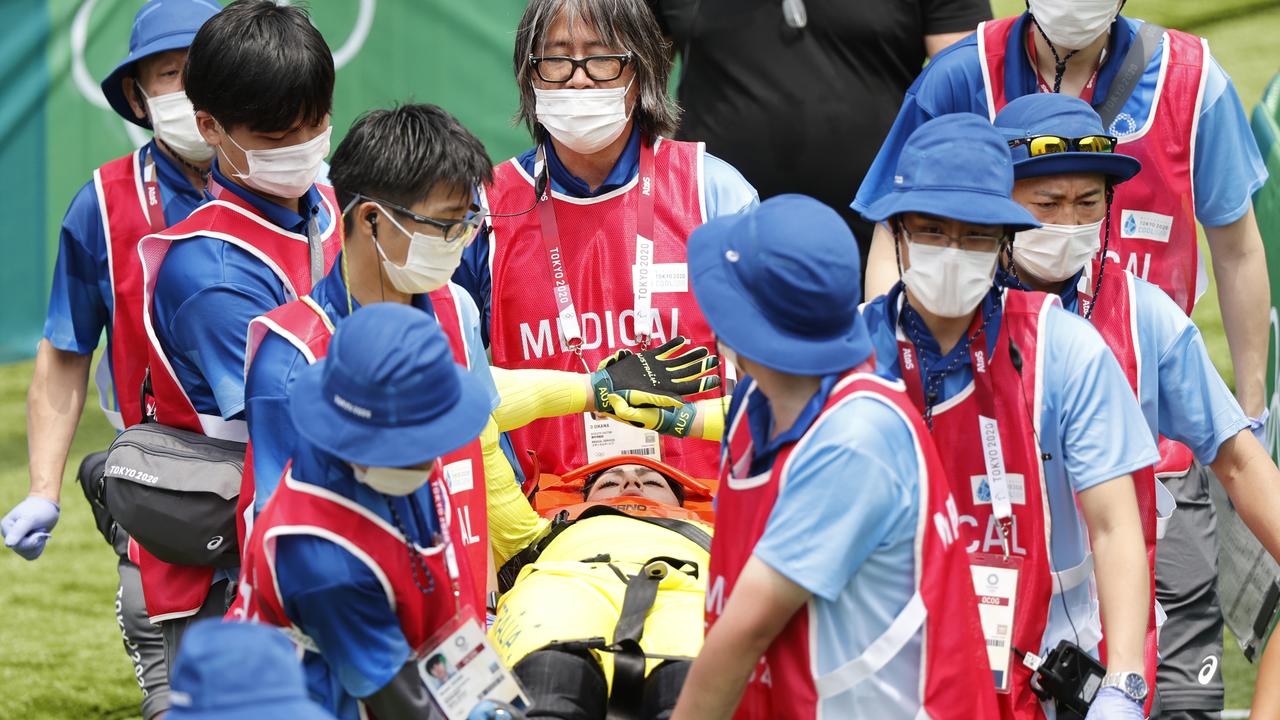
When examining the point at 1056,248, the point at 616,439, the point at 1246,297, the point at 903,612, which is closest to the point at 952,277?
the point at 1056,248

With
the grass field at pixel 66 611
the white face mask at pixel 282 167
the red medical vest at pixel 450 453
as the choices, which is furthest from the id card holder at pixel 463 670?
the grass field at pixel 66 611

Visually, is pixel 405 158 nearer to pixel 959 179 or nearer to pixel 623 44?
pixel 959 179

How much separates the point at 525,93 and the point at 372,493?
6.57ft

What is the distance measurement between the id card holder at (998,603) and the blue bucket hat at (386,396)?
117cm

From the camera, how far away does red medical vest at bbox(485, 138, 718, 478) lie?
4562 mm

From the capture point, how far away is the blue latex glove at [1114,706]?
3154 mm

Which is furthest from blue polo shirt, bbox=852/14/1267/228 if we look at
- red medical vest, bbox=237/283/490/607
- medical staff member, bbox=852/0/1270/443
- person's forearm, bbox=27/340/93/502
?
person's forearm, bbox=27/340/93/502

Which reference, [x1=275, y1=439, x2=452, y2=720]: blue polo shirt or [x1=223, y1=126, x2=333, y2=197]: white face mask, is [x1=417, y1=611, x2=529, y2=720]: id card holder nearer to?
[x1=275, y1=439, x2=452, y2=720]: blue polo shirt

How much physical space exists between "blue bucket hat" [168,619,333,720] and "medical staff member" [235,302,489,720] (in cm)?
62

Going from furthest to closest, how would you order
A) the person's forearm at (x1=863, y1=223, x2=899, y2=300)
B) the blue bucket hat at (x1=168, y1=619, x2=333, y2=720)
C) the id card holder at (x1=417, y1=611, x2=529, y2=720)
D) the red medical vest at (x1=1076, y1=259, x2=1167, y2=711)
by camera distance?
1. the person's forearm at (x1=863, y1=223, x2=899, y2=300)
2. the red medical vest at (x1=1076, y1=259, x2=1167, y2=711)
3. the id card holder at (x1=417, y1=611, x2=529, y2=720)
4. the blue bucket hat at (x1=168, y1=619, x2=333, y2=720)

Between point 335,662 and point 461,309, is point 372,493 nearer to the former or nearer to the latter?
point 335,662

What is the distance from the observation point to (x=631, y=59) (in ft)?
14.8

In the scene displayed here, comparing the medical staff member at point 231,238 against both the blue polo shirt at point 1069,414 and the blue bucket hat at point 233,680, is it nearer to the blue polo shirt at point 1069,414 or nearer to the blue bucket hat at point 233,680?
the blue polo shirt at point 1069,414

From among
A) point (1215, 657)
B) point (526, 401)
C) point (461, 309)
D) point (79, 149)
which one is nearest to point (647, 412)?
point (526, 401)
